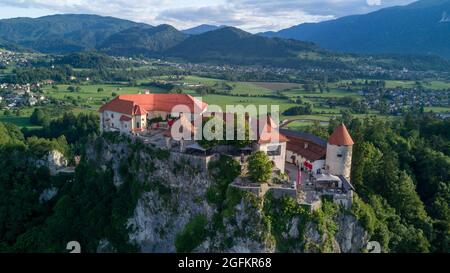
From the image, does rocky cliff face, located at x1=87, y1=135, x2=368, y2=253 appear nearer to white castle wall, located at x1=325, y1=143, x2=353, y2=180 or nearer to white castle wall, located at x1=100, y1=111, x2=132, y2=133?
white castle wall, located at x1=100, y1=111, x2=132, y2=133

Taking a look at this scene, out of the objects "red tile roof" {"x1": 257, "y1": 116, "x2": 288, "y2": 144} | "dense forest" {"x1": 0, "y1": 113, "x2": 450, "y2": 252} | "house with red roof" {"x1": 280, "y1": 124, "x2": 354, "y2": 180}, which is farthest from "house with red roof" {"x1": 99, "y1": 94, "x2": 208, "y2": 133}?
"house with red roof" {"x1": 280, "y1": 124, "x2": 354, "y2": 180}

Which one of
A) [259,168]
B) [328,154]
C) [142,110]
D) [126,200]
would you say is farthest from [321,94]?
[259,168]

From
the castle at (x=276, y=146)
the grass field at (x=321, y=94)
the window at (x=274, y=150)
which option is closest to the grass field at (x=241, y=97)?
the grass field at (x=321, y=94)

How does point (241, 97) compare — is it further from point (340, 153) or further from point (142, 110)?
point (340, 153)

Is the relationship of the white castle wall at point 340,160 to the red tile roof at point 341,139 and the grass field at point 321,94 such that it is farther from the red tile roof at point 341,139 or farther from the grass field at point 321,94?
the grass field at point 321,94

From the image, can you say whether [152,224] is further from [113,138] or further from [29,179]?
[29,179]

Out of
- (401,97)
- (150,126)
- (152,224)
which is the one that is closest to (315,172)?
(152,224)
